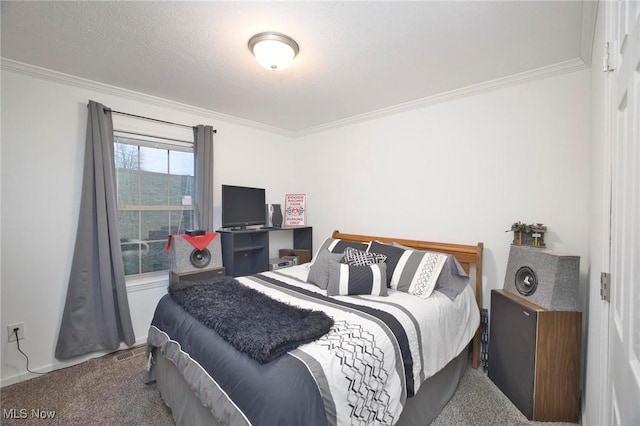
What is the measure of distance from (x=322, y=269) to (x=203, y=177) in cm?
181

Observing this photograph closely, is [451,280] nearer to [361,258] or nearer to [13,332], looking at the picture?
[361,258]

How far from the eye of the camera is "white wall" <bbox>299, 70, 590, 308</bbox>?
217 centimetres

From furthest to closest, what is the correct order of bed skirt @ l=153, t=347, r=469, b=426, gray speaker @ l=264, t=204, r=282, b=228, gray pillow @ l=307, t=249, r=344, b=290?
gray speaker @ l=264, t=204, r=282, b=228
gray pillow @ l=307, t=249, r=344, b=290
bed skirt @ l=153, t=347, r=469, b=426

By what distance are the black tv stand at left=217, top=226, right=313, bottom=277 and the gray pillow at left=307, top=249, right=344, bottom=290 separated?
1.12 meters

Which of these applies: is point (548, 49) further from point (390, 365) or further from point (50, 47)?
point (50, 47)

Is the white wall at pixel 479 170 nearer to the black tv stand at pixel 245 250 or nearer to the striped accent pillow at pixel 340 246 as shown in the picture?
the striped accent pillow at pixel 340 246

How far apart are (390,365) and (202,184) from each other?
270 centimetres

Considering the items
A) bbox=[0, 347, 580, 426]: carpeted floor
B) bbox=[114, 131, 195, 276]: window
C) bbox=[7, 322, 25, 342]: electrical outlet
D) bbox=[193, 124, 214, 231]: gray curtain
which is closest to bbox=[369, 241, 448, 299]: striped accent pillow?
bbox=[0, 347, 580, 426]: carpeted floor

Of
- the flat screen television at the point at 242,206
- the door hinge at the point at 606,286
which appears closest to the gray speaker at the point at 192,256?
the flat screen television at the point at 242,206

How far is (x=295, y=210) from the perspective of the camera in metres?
4.01

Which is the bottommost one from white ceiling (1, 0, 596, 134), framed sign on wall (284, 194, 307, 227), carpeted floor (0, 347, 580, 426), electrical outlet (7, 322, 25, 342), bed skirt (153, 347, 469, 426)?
carpeted floor (0, 347, 580, 426)

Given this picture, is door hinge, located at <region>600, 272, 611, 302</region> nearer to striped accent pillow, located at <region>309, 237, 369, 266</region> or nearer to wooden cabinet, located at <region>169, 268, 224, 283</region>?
striped accent pillow, located at <region>309, 237, 369, 266</region>

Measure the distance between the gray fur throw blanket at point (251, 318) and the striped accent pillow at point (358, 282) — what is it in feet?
1.67

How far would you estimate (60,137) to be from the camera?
8.03 feet
